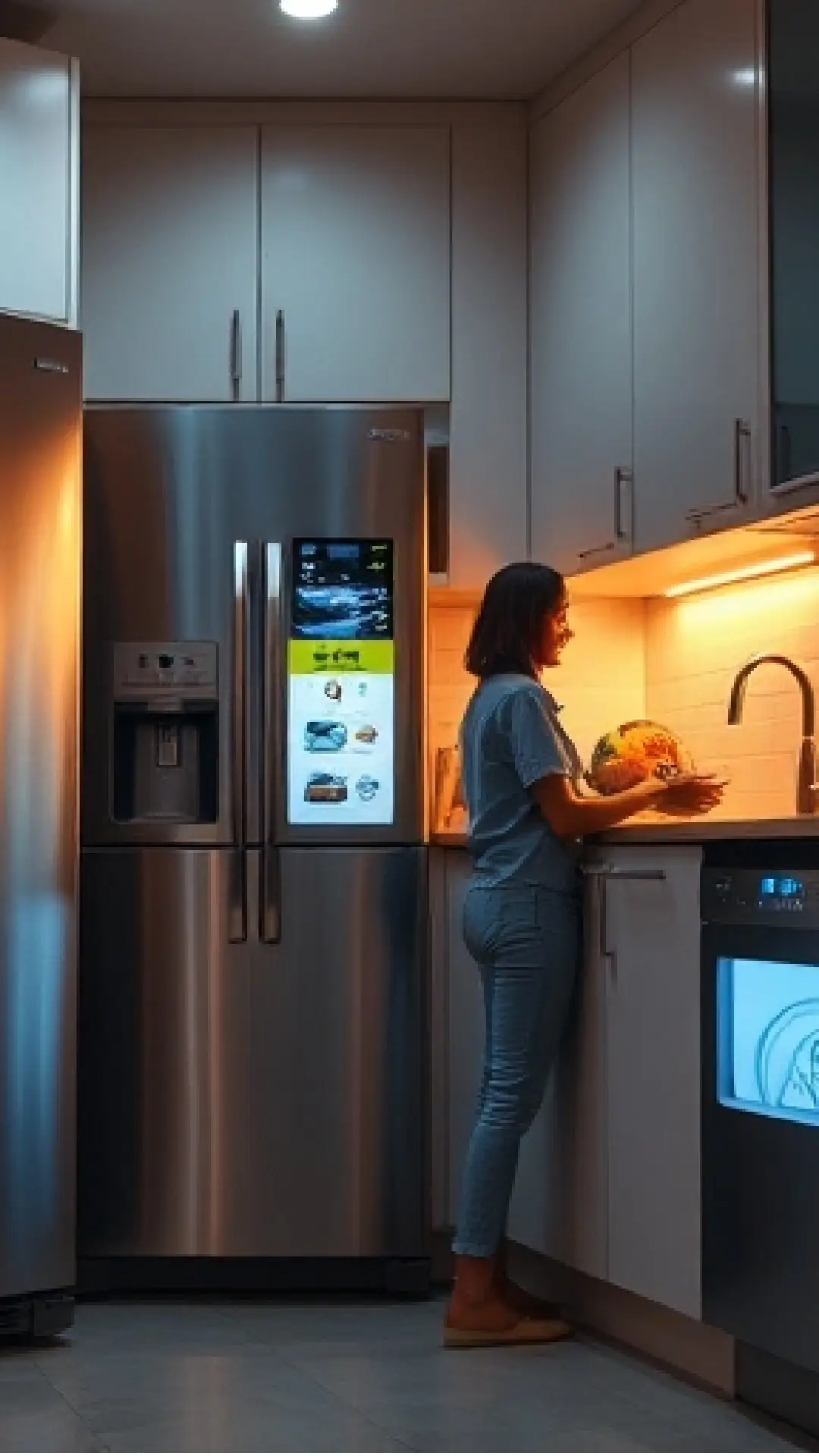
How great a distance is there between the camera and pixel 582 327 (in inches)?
183

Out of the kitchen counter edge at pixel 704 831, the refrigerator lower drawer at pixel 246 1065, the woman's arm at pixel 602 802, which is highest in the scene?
the woman's arm at pixel 602 802

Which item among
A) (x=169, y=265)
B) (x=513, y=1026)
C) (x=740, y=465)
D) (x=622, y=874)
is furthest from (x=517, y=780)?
(x=169, y=265)

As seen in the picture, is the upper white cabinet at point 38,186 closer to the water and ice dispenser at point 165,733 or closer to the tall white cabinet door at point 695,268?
the water and ice dispenser at point 165,733

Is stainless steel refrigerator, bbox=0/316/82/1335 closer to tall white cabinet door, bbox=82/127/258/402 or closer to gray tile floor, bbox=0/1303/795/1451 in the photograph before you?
gray tile floor, bbox=0/1303/795/1451

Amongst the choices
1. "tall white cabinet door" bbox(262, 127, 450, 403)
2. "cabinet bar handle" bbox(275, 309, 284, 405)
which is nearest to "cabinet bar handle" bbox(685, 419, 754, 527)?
"tall white cabinet door" bbox(262, 127, 450, 403)

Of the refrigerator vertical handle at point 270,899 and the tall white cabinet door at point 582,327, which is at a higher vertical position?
the tall white cabinet door at point 582,327

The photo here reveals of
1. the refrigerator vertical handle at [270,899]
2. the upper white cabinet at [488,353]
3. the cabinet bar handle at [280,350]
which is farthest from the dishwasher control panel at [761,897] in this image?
the cabinet bar handle at [280,350]

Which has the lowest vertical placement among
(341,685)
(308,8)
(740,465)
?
(341,685)

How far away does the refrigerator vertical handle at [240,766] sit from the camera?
4.50 metres

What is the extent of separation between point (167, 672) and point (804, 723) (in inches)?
51.0

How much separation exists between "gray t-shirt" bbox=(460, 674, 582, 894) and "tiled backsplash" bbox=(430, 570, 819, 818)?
0.59 metres

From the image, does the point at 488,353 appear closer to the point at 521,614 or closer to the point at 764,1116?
the point at 521,614

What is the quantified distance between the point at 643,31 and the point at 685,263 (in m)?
0.54

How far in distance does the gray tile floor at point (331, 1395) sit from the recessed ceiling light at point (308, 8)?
2.53m
